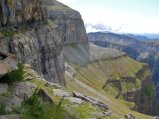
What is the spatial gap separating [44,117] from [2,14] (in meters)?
50.4

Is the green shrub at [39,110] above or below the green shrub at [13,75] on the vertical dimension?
below

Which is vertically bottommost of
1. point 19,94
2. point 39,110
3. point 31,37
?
point 31,37

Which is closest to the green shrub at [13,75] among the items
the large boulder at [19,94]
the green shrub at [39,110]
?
the large boulder at [19,94]

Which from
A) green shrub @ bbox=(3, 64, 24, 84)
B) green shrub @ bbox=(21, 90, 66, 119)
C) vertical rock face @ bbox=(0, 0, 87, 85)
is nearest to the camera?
green shrub @ bbox=(21, 90, 66, 119)

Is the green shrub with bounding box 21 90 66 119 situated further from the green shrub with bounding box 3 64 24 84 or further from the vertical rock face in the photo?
the vertical rock face

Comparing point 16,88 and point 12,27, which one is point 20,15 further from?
point 16,88

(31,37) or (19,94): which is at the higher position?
(19,94)

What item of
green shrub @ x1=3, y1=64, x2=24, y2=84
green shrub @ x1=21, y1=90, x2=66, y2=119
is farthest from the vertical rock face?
green shrub @ x1=21, y1=90, x2=66, y2=119

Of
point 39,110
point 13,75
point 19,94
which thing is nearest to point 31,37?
point 13,75

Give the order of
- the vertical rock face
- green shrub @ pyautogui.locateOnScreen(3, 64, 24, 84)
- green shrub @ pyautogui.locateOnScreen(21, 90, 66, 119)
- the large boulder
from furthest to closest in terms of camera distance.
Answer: the vertical rock face → green shrub @ pyautogui.locateOnScreen(3, 64, 24, 84) → the large boulder → green shrub @ pyautogui.locateOnScreen(21, 90, 66, 119)

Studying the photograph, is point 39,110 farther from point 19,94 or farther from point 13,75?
point 13,75

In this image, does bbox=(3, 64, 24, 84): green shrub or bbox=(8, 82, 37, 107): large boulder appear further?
bbox=(3, 64, 24, 84): green shrub

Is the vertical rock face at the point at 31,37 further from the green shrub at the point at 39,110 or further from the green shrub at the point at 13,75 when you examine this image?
the green shrub at the point at 39,110

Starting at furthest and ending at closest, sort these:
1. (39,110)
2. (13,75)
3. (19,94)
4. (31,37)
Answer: (31,37) < (13,75) < (19,94) < (39,110)
